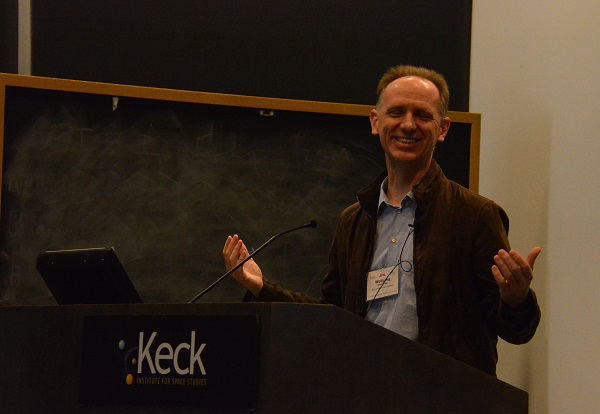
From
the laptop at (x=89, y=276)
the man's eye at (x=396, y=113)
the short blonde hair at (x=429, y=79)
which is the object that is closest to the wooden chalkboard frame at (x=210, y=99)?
the short blonde hair at (x=429, y=79)

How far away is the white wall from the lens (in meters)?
2.35

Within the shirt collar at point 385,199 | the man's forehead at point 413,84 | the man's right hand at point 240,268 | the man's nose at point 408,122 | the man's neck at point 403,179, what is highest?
the man's forehead at point 413,84

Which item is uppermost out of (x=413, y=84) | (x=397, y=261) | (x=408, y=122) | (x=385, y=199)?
(x=413, y=84)

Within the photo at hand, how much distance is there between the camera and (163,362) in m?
1.52

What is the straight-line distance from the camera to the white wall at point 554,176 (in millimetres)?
2350

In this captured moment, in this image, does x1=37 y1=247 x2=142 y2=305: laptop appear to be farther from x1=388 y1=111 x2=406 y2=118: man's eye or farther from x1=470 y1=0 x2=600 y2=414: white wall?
x1=470 y1=0 x2=600 y2=414: white wall

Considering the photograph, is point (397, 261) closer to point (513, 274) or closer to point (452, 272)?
point (452, 272)

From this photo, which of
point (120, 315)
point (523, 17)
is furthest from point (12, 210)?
point (523, 17)

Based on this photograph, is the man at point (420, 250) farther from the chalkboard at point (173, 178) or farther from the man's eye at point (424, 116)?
the chalkboard at point (173, 178)

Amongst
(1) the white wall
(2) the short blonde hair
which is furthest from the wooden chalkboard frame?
(2) the short blonde hair

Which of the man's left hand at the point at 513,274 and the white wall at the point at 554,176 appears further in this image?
the white wall at the point at 554,176

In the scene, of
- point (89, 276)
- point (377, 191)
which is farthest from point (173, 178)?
point (89, 276)

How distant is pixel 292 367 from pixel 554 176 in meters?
1.50

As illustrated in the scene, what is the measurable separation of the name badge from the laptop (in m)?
0.77
